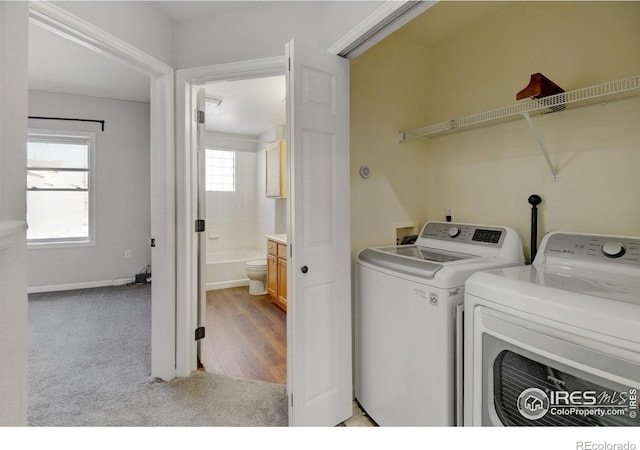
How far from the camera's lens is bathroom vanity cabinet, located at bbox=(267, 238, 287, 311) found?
334 cm

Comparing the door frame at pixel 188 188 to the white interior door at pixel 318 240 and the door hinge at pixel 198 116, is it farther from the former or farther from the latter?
the white interior door at pixel 318 240

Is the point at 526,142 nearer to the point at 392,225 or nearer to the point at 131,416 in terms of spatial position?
the point at 392,225

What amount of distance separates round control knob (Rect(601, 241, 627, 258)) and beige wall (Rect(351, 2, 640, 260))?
0.19 metres

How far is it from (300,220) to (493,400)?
1082 millimetres

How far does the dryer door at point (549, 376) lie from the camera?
800 mm

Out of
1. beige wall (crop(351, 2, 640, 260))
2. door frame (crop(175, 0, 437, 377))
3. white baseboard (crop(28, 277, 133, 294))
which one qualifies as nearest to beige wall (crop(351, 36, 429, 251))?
beige wall (crop(351, 2, 640, 260))

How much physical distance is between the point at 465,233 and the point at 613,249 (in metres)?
0.66

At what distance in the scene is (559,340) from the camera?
0.90m

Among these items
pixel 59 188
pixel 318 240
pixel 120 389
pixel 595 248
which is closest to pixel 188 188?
pixel 318 240

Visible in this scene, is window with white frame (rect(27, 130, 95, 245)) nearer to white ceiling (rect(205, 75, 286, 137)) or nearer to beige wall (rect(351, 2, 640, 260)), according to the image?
white ceiling (rect(205, 75, 286, 137))

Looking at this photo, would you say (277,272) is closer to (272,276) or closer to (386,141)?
(272,276)

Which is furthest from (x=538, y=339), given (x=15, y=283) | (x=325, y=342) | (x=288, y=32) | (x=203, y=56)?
(x=203, y=56)

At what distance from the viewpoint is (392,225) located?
81.4 inches
